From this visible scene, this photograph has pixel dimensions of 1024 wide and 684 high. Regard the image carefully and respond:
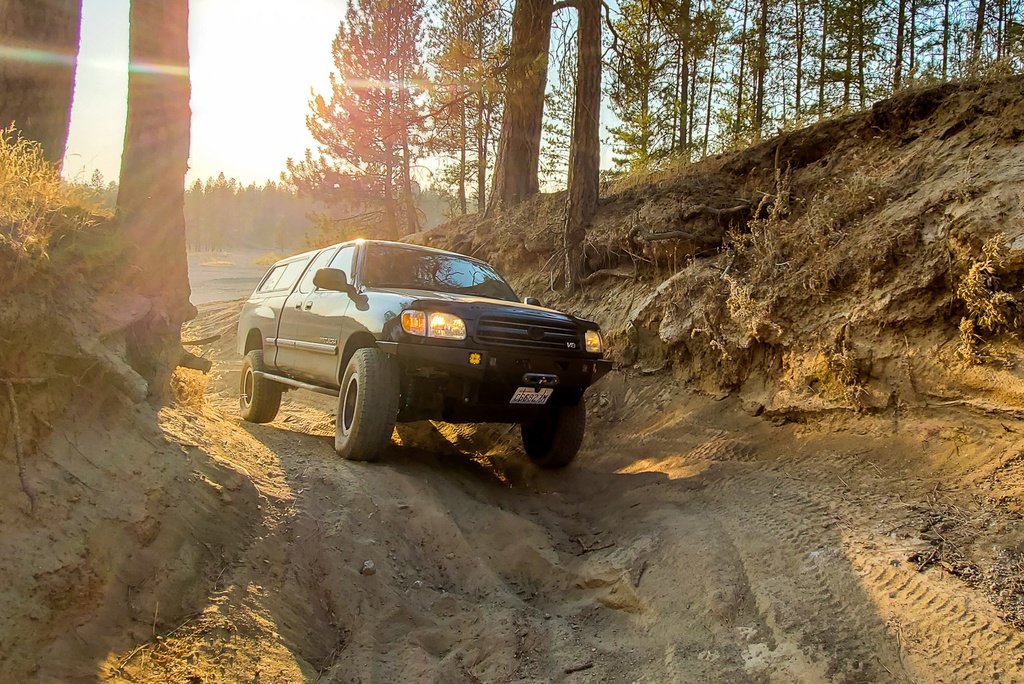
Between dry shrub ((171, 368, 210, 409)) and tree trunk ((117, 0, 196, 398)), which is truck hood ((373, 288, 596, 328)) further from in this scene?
dry shrub ((171, 368, 210, 409))

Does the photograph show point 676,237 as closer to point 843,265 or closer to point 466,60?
point 843,265

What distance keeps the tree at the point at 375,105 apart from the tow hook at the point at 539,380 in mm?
19496

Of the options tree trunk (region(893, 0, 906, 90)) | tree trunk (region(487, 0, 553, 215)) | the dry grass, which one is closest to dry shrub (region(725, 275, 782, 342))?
tree trunk (region(487, 0, 553, 215))

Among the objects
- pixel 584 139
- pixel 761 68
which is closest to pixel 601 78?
pixel 584 139

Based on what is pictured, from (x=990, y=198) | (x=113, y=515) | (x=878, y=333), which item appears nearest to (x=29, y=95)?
(x=113, y=515)

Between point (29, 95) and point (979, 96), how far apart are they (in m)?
9.63

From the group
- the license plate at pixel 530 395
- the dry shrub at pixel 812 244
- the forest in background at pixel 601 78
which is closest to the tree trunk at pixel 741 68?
the forest in background at pixel 601 78

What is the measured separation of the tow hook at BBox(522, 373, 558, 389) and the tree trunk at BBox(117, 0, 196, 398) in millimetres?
2710

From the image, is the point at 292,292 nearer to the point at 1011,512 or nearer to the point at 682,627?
the point at 682,627

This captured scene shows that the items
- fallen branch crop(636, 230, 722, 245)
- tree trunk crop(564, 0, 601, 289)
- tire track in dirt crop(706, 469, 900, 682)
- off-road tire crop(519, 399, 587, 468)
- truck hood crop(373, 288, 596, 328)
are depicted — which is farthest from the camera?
tree trunk crop(564, 0, 601, 289)

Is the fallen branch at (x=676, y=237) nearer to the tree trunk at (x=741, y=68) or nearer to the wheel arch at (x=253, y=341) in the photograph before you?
the wheel arch at (x=253, y=341)

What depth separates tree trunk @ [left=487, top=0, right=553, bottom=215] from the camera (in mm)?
9773

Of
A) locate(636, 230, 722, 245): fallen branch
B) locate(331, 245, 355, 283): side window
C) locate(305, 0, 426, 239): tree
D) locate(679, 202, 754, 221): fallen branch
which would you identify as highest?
locate(305, 0, 426, 239): tree

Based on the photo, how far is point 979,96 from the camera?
6.25 m
